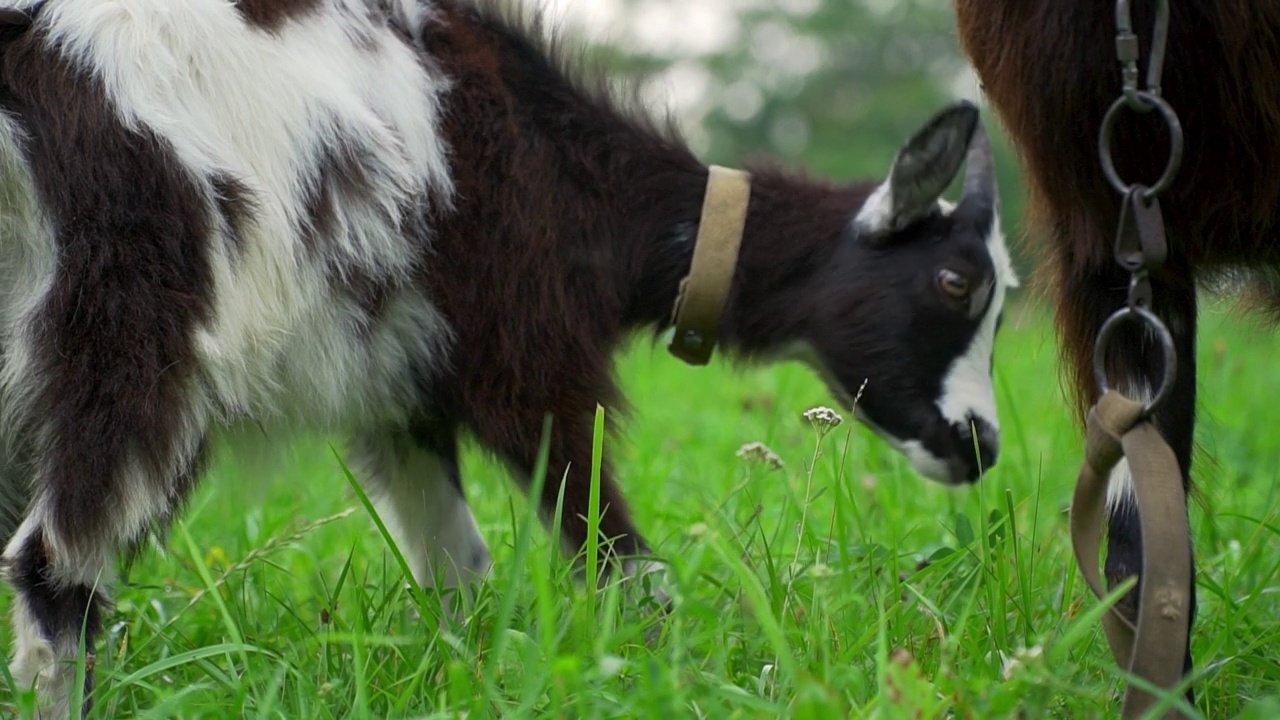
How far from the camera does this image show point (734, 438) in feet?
17.1

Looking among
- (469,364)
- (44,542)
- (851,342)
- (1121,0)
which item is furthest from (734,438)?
(1121,0)

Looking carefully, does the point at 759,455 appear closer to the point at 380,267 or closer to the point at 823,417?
the point at 823,417

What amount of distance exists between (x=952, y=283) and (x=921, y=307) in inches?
4.1

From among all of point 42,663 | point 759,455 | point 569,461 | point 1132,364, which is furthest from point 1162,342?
point 42,663

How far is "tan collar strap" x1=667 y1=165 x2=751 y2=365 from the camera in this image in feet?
10.7

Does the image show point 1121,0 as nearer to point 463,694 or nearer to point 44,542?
point 463,694

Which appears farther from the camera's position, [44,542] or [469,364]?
[469,364]

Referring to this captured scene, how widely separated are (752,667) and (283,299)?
1152 millimetres

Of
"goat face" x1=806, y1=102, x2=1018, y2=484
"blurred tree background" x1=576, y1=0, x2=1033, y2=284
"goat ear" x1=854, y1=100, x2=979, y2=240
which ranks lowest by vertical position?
"blurred tree background" x1=576, y1=0, x2=1033, y2=284

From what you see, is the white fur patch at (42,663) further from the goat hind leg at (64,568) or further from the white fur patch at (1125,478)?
the white fur patch at (1125,478)

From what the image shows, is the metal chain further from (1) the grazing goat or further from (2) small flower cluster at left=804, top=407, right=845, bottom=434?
(1) the grazing goat

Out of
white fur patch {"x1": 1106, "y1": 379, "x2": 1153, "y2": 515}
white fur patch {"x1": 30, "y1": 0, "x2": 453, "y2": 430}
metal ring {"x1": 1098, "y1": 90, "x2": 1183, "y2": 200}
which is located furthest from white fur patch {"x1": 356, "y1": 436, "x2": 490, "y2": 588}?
metal ring {"x1": 1098, "y1": 90, "x2": 1183, "y2": 200}

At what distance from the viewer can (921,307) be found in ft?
11.3

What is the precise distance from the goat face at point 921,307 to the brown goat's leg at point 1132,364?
1223 millimetres
